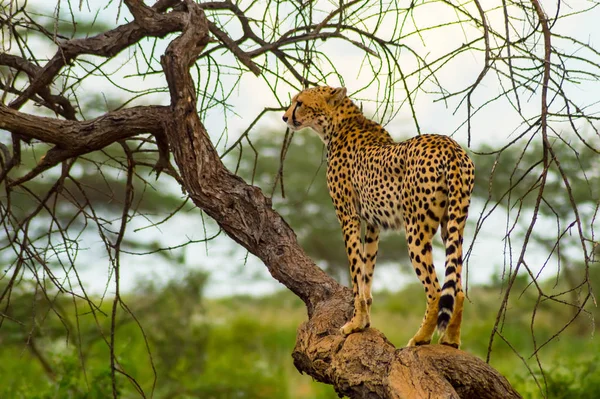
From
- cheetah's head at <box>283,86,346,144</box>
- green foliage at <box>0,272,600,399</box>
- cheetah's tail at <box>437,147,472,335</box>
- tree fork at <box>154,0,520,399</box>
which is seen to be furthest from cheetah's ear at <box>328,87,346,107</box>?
green foliage at <box>0,272,600,399</box>

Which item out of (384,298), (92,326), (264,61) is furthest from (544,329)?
(264,61)

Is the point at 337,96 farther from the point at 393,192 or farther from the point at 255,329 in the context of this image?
the point at 255,329

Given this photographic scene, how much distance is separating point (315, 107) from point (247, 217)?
630mm

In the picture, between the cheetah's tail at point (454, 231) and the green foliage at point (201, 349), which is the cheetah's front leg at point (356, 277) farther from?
the green foliage at point (201, 349)

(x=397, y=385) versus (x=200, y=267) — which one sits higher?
(x=200, y=267)

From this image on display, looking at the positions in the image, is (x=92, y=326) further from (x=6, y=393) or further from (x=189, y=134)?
(x=189, y=134)

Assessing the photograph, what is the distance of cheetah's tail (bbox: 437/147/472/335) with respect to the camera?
277cm

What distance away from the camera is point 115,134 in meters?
3.54

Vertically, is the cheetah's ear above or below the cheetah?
above

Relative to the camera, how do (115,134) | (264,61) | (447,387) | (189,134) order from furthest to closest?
(264,61) < (115,134) < (189,134) < (447,387)

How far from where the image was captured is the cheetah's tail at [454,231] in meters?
2.77

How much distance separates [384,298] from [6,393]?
13086 mm

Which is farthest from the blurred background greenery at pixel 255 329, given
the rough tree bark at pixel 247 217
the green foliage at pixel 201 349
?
the rough tree bark at pixel 247 217

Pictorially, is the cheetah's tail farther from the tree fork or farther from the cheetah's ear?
the cheetah's ear
